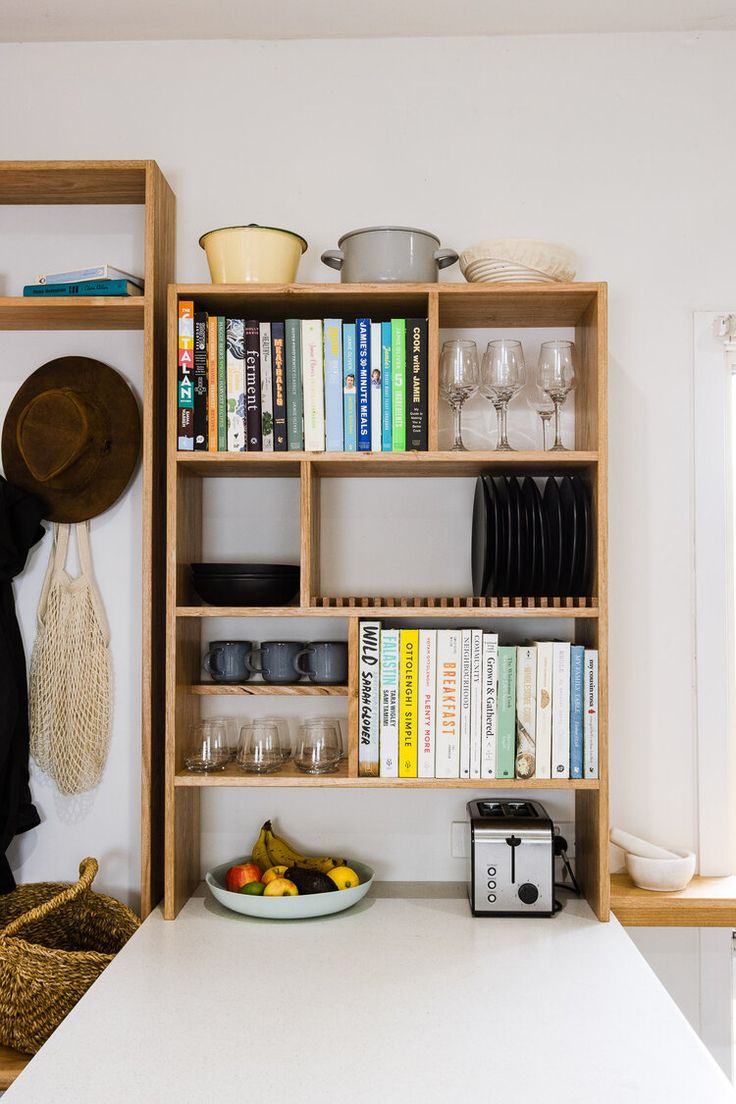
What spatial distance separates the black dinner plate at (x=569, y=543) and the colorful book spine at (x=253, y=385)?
0.62 meters

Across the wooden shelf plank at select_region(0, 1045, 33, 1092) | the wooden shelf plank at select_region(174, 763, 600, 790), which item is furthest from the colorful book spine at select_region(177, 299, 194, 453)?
the wooden shelf plank at select_region(0, 1045, 33, 1092)

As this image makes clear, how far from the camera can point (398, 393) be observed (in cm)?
187

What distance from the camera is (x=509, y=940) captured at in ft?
5.73

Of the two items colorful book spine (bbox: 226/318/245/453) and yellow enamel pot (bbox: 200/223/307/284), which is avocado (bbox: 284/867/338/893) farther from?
yellow enamel pot (bbox: 200/223/307/284)

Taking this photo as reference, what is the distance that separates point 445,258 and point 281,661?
0.90m

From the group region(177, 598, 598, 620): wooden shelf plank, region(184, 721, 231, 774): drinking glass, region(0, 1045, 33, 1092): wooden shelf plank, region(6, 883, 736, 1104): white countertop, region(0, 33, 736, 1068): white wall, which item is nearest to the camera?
region(6, 883, 736, 1104): white countertop

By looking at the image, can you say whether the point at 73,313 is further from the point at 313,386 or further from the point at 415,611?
the point at 415,611

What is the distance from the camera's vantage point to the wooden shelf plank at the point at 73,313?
195 centimetres

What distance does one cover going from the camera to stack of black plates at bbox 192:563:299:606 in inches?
74.6

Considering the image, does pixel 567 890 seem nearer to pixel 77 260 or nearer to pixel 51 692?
pixel 51 692

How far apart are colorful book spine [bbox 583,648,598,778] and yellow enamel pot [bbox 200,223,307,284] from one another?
3.20ft

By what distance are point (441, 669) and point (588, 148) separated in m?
1.23

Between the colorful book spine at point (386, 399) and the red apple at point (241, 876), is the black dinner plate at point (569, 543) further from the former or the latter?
the red apple at point (241, 876)

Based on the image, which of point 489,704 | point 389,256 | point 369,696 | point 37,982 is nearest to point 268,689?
point 369,696
